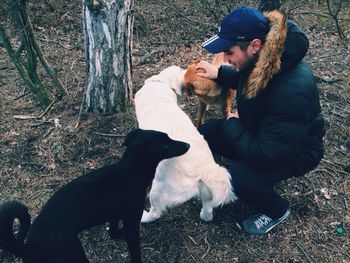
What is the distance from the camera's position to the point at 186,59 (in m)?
5.83

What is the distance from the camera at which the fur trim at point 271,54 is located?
2.66 m

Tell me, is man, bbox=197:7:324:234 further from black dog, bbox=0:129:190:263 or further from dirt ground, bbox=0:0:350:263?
black dog, bbox=0:129:190:263

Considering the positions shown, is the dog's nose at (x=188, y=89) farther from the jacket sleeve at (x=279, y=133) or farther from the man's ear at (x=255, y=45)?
the man's ear at (x=255, y=45)

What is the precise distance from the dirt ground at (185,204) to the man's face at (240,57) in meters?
1.44

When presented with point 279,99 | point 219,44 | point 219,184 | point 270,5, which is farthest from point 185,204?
point 270,5

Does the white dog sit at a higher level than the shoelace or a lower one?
higher

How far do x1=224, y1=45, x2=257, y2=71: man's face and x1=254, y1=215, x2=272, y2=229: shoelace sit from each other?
1.41m

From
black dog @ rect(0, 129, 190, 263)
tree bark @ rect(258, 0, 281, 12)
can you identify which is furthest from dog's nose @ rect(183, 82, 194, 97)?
tree bark @ rect(258, 0, 281, 12)

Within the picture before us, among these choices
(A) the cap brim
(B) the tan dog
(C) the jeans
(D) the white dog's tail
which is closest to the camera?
(A) the cap brim

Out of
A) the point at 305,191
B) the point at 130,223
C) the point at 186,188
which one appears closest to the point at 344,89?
the point at 305,191

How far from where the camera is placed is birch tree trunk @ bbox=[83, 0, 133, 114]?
377 cm

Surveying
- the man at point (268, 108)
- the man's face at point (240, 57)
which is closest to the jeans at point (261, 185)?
the man at point (268, 108)

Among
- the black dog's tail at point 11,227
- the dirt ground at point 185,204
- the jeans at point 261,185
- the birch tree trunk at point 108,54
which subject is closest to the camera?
the black dog's tail at point 11,227

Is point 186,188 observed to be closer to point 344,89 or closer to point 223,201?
point 223,201
